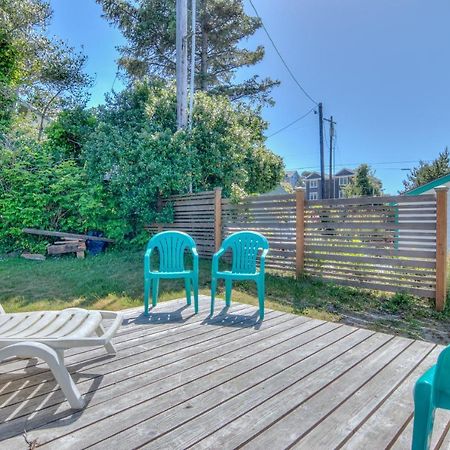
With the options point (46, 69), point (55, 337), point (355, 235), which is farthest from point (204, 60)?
point (55, 337)

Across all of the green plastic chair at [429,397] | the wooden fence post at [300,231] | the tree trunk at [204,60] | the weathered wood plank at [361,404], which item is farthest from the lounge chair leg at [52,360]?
the tree trunk at [204,60]

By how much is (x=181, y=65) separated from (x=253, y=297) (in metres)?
6.18

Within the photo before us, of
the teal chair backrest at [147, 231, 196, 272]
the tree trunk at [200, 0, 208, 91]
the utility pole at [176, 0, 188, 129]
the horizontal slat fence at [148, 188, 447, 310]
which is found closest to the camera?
the teal chair backrest at [147, 231, 196, 272]

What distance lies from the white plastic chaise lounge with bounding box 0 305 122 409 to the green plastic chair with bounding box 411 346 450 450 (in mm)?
1528

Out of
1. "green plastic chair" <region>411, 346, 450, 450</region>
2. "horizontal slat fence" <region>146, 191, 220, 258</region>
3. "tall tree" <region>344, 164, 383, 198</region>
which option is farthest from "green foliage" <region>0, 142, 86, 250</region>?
"tall tree" <region>344, 164, 383, 198</region>

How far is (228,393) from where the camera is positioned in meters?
1.87

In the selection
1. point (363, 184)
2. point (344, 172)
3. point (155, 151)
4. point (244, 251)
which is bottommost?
point (244, 251)

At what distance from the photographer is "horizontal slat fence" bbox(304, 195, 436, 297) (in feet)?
14.3

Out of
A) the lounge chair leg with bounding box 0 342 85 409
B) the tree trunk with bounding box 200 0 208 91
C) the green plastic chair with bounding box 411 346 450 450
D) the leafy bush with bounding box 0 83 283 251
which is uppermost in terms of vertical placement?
the tree trunk with bounding box 200 0 208 91

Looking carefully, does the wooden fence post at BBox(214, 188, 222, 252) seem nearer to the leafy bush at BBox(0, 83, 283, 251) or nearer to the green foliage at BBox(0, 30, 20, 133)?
the leafy bush at BBox(0, 83, 283, 251)

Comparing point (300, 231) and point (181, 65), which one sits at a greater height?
point (181, 65)

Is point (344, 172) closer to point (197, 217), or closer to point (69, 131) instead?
point (69, 131)

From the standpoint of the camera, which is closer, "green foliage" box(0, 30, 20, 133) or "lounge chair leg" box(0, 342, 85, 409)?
"lounge chair leg" box(0, 342, 85, 409)

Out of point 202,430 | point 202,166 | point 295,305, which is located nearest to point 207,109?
point 202,166
